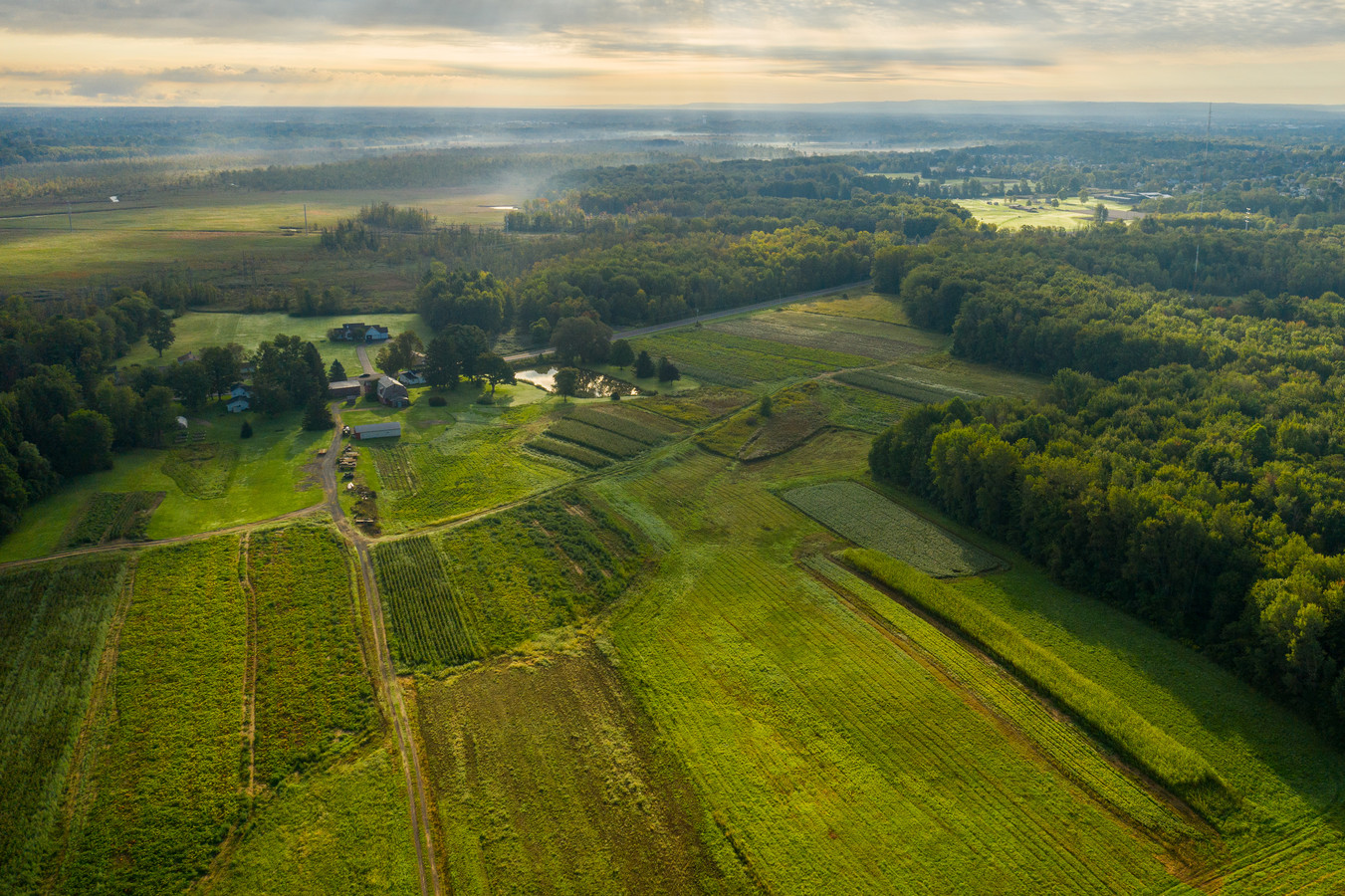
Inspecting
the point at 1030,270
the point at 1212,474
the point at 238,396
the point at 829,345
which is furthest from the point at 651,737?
the point at 1030,270

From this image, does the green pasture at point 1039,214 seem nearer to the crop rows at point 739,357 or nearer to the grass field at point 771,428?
the crop rows at point 739,357

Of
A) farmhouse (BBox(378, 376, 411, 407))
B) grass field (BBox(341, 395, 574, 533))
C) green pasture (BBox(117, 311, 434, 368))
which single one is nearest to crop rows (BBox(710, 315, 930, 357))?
grass field (BBox(341, 395, 574, 533))

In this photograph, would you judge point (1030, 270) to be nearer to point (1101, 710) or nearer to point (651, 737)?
point (1101, 710)

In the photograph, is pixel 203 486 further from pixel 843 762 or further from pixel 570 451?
pixel 843 762

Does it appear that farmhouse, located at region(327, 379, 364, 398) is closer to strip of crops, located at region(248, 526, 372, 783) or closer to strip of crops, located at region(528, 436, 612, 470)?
strip of crops, located at region(528, 436, 612, 470)

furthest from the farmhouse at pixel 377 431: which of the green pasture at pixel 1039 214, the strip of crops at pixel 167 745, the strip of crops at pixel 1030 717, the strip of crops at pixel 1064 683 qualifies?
the green pasture at pixel 1039 214

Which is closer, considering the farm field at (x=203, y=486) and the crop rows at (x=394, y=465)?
the farm field at (x=203, y=486)

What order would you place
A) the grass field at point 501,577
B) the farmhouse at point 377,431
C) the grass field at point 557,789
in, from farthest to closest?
the farmhouse at point 377,431 → the grass field at point 501,577 → the grass field at point 557,789
